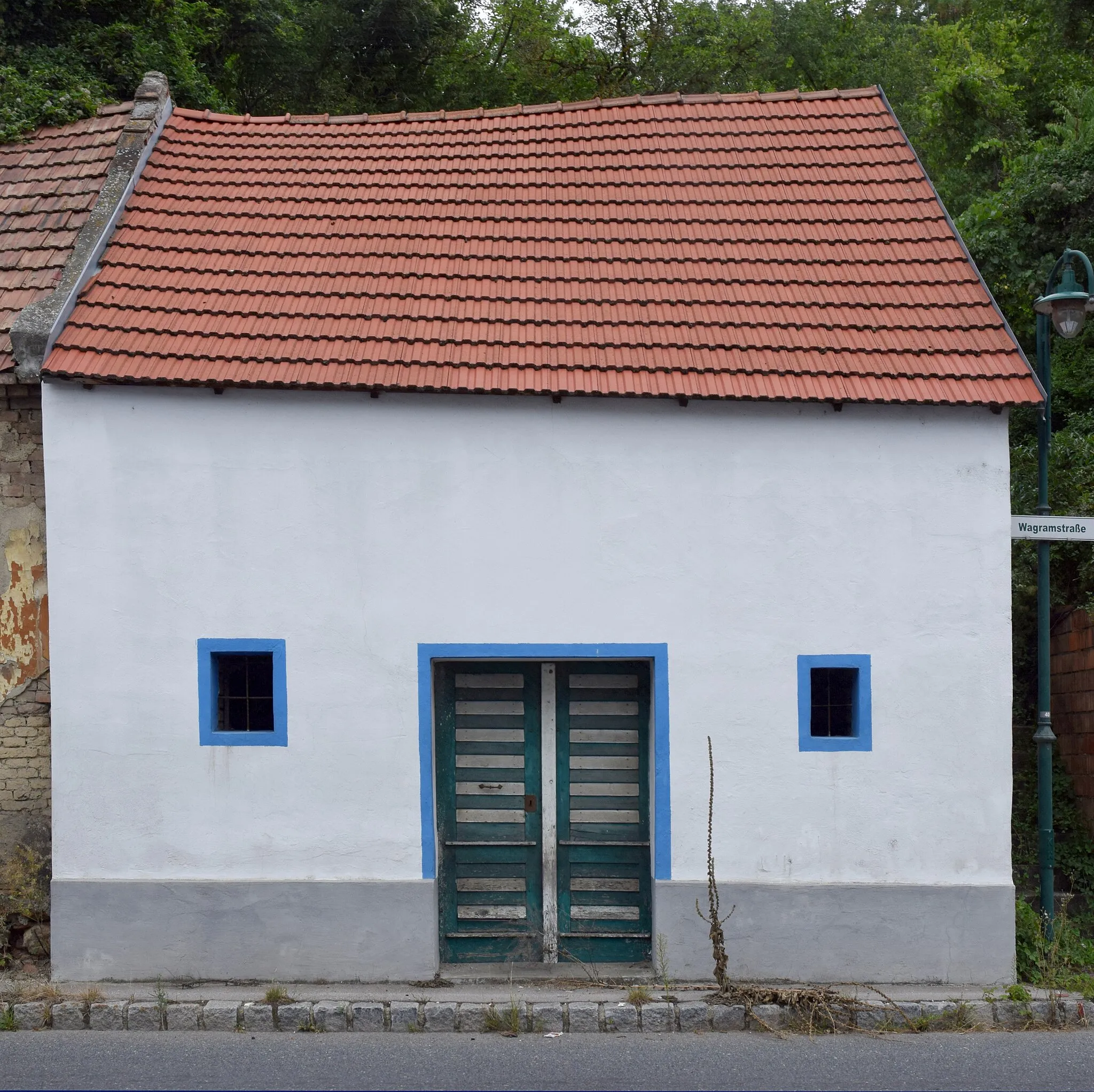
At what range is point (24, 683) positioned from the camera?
7.43 meters

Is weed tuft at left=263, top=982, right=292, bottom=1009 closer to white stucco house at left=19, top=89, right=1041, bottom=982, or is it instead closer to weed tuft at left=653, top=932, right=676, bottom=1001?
white stucco house at left=19, top=89, right=1041, bottom=982

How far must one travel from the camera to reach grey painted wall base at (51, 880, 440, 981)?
705 centimetres

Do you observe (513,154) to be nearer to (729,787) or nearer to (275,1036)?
(729,787)

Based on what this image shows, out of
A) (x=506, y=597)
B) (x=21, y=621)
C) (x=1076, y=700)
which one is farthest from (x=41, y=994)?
(x=1076, y=700)

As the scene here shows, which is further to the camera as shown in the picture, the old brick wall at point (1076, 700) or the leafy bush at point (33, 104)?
the leafy bush at point (33, 104)

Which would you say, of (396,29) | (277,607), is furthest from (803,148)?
(396,29)

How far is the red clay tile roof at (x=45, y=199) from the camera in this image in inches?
314

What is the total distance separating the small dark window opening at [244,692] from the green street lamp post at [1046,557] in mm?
5385

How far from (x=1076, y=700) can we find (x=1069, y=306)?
3.62 m

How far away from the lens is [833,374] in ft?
23.8

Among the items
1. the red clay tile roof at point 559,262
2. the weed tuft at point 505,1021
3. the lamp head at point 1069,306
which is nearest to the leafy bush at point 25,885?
the weed tuft at point 505,1021

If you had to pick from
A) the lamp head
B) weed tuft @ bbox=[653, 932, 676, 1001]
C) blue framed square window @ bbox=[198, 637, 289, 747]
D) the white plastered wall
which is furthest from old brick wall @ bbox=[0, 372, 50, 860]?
the lamp head

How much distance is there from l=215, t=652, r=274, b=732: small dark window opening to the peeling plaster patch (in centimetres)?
124

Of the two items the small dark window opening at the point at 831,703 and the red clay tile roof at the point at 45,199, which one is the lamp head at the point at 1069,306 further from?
the red clay tile roof at the point at 45,199
